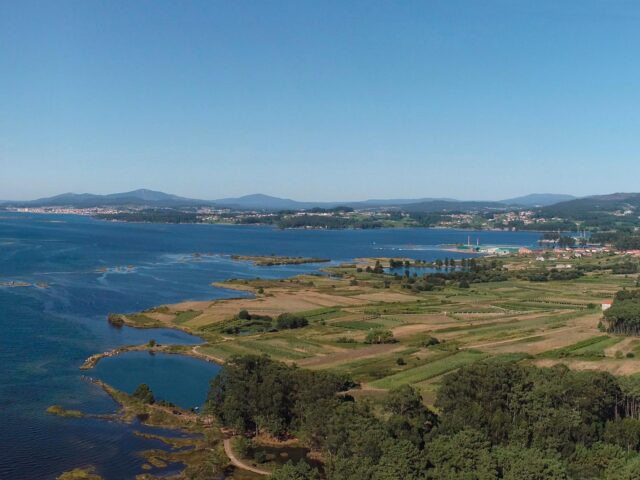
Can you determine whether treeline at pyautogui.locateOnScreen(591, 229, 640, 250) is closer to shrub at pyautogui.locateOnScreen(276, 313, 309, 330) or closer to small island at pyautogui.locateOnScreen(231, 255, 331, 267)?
small island at pyautogui.locateOnScreen(231, 255, 331, 267)

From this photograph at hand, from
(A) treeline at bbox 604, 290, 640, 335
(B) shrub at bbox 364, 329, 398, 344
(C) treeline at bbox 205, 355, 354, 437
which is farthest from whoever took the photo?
(B) shrub at bbox 364, 329, 398, 344

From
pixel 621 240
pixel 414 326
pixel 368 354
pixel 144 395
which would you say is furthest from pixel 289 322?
pixel 621 240

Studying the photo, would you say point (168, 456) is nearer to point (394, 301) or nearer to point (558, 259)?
point (394, 301)

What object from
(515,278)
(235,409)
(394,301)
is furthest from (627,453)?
(515,278)

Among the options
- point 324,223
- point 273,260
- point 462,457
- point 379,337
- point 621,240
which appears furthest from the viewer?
point 324,223

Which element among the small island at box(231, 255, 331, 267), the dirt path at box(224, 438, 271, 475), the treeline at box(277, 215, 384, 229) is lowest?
the dirt path at box(224, 438, 271, 475)

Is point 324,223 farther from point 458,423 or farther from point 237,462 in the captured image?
point 458,423

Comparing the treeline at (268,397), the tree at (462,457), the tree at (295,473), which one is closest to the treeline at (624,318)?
the treeline at (268,397)

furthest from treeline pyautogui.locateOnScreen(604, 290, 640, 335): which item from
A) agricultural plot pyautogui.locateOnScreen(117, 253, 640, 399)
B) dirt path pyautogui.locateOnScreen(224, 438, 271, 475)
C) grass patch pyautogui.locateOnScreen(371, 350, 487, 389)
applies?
dirt path pyautogui.locateOnScreen(224, 438, 271, 475)
